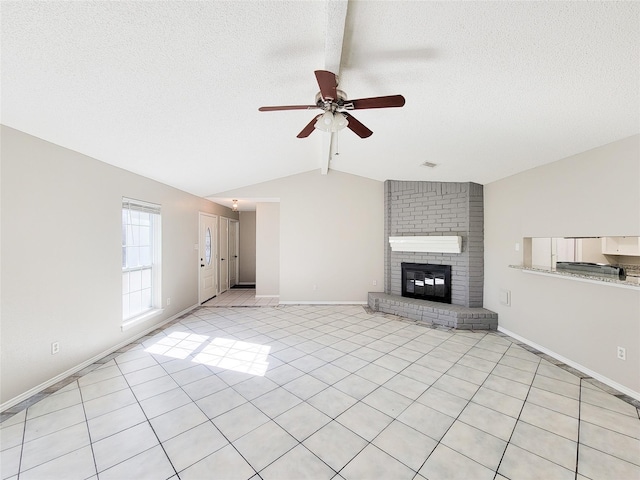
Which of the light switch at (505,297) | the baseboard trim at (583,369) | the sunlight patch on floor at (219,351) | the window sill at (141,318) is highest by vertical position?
the light switch at (505,297)

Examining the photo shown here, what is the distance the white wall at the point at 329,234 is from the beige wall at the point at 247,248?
2.65 meters

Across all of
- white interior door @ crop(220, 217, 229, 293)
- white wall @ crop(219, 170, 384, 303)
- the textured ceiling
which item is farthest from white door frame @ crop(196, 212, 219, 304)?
the textured ceiling

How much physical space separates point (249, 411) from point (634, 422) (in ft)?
9.82

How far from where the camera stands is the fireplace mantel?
438 cm

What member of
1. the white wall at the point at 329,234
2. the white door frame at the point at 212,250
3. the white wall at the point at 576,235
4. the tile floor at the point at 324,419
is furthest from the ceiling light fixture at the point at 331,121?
the white door frame at the point at 212,250

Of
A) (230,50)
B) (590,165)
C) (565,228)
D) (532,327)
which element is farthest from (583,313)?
(230,50)

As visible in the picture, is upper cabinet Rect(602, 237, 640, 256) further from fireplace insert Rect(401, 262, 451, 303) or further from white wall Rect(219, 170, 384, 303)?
white wall Rect(219, 170, 384, 303)

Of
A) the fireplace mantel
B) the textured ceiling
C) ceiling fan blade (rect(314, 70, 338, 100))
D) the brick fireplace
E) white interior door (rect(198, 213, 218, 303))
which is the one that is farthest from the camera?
white interior door (rect(198, 213, 218, 303))

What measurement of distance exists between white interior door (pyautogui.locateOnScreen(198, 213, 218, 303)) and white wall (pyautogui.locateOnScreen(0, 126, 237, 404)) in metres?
1.99

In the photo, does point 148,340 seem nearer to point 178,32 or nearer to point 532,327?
point 178,32

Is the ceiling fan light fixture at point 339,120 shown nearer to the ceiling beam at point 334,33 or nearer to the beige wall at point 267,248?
the ceiling beam at point 334,33

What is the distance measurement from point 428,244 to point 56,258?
16.6 ft

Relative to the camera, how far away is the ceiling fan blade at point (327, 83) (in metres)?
1.60

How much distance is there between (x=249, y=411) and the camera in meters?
2.08
